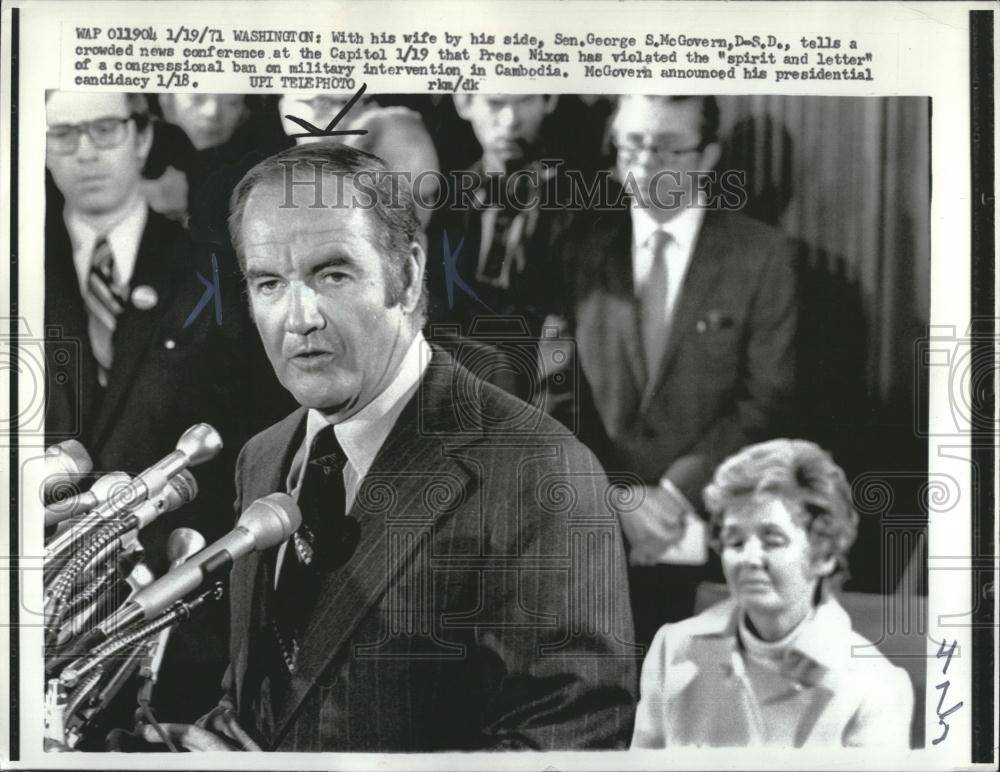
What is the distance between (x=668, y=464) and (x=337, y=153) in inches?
43.7

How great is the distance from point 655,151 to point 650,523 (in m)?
0.92

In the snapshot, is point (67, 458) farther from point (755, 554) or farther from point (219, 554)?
point (755, 554)

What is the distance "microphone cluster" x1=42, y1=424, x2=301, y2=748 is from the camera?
2553 millimetres

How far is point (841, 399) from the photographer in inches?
102

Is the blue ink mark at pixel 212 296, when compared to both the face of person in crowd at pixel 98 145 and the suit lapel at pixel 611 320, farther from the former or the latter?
the suit lapel at pixel 611 320

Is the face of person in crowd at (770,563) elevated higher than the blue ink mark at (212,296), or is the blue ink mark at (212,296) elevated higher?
the blue ink mark at (212,296)

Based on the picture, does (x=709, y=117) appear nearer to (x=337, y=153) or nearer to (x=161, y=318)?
(x=337, y=153)

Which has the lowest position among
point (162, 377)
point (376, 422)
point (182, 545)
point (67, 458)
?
point (182, 545)

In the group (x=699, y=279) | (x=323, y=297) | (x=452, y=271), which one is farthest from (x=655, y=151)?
(x=323, y=297)

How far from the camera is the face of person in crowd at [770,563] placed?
257cm

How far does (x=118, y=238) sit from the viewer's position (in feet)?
8.44

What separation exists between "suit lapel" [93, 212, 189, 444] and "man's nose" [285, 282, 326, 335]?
11.6 inches

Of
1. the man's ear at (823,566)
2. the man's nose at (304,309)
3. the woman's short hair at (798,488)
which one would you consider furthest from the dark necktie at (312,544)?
the man's ear at (823,566)

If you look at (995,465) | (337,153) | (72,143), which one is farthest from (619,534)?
(72,143)
